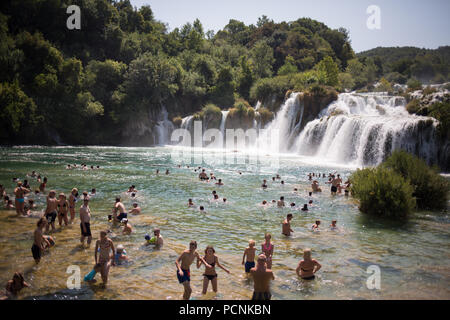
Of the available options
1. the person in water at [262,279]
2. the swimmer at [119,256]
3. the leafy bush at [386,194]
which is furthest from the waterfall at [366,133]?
the swimmer at [119,256]

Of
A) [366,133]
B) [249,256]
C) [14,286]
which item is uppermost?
[366,133]

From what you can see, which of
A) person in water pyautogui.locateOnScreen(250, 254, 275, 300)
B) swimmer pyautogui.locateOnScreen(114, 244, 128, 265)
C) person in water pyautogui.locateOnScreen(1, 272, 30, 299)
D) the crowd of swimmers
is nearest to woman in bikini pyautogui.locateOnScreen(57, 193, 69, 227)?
the crowd of swimmers

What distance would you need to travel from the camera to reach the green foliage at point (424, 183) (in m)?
18.9

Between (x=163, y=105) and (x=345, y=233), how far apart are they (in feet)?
178

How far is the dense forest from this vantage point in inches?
1921

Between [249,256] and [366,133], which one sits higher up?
[366,133]

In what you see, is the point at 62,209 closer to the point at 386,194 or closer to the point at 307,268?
the point at 307,268

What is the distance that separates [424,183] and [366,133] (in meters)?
15.2

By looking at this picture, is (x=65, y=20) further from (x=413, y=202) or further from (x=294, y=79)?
(x=413, y=202)

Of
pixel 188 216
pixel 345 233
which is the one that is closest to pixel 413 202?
pixel 345 233

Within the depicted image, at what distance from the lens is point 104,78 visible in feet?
195

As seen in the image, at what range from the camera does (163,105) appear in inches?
2532

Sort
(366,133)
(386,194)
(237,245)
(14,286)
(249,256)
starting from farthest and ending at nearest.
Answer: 1. (366,133)
2. (386,194)
3. (237,245)
4. (249,256)
5. (14,286)

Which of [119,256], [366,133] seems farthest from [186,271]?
[366,133]
